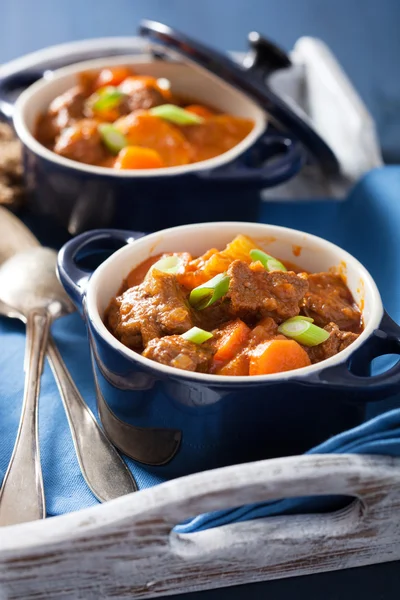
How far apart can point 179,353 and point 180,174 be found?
72 cm

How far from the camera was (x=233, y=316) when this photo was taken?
1.66m

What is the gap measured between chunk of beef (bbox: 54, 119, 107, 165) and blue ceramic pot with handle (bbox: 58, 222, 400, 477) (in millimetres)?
618

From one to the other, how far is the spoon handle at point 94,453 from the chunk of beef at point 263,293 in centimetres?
37

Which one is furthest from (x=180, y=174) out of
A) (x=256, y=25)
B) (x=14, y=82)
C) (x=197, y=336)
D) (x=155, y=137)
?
(x=256, y=25)

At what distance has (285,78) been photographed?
9.55 ft

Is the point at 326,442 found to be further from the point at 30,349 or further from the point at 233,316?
the point at 30,349

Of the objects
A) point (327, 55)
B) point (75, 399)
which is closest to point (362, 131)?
point (327, 55)

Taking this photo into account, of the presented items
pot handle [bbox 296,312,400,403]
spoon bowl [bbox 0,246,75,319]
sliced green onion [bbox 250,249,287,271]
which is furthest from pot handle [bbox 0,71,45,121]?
pot handle [bbox 296,312,400,403]

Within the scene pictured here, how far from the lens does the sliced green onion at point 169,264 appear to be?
5.72ft

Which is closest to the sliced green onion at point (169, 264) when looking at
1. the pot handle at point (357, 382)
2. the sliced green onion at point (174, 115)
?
the pot handle at point (357, 382)

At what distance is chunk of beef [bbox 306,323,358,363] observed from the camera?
158 centimetres

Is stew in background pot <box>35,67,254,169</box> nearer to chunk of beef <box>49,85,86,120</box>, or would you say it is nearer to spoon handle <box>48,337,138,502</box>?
chunk of beef <box>49,85,86,120</box>

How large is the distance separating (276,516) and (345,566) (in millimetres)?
177

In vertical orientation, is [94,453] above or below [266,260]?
below
